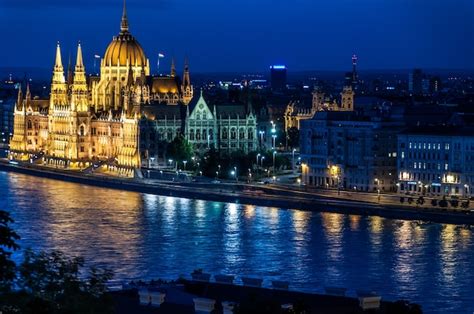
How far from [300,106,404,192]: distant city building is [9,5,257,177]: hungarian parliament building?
30.0 ft

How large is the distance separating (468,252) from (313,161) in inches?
716

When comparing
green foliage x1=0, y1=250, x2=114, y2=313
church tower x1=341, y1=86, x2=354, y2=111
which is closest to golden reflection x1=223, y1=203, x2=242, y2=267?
green foliage x1=0, y1=250, x2=114, y2=313

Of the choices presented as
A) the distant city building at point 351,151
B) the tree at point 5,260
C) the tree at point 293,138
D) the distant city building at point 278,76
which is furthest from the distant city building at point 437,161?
the distant city building at point 278,76

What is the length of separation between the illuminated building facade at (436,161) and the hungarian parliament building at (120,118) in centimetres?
1365

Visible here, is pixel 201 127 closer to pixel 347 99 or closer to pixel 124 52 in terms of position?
pixel 124 52

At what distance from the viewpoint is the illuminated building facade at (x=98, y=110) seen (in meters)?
61.8

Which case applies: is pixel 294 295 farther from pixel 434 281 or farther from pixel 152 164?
pixel 152 164

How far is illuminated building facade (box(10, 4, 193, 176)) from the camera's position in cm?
6181

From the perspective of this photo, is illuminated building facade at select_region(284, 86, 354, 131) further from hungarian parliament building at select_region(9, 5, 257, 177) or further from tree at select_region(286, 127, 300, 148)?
hungarian parliament building at select_region(9, 5, 257, 177)

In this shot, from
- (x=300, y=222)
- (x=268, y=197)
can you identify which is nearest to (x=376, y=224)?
(x=300, y=222)

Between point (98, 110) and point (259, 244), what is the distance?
3425 cm

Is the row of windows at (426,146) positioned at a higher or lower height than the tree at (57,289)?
higher

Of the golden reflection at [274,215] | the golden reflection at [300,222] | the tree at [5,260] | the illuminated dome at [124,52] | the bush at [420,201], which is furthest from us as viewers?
the illuminated dome at [124,52]

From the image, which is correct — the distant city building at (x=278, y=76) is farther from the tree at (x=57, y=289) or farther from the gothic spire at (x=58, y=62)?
the tree at (x=57, y=289)
